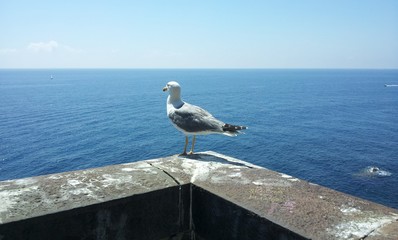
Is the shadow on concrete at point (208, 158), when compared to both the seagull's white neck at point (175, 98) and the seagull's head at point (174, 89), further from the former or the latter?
the seagull's head at point (174, 89)

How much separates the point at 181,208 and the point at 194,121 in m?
2.97

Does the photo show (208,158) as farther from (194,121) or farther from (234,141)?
(234,141)

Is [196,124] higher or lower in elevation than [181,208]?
higher

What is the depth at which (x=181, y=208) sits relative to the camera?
379 centimetres

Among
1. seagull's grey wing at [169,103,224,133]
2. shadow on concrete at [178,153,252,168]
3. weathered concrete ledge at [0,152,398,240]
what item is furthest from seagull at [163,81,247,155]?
weathered concrete ledge at [0,152,398,240]

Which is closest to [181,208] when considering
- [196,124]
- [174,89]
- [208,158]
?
[208,158]

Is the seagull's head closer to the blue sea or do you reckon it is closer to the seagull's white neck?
the seagull's white neck

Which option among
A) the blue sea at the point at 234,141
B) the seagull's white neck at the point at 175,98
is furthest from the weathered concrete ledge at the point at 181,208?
the blue sea at the point at 234,141

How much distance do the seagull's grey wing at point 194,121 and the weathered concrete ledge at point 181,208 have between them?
2246mm

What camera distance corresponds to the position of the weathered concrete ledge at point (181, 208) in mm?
2910

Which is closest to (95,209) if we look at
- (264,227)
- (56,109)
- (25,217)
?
(25,217)

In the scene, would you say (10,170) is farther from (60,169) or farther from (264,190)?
(264,190)

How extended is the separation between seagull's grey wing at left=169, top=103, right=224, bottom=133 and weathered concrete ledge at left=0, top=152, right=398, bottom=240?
7.37ft

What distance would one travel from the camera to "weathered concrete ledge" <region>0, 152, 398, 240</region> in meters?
2.91
